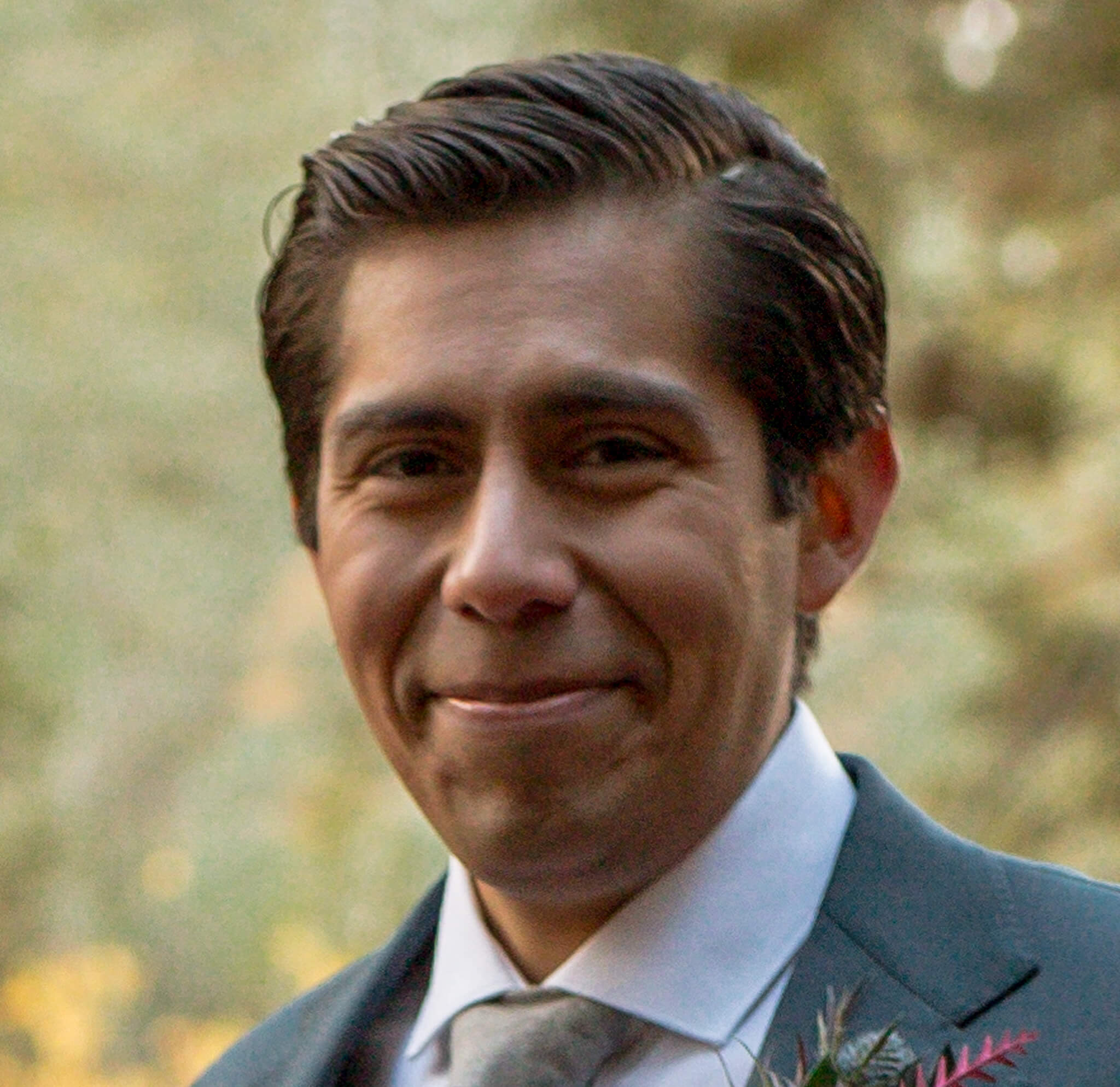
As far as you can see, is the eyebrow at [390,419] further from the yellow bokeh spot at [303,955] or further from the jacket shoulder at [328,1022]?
the yellow bokeh spot at [303,955]

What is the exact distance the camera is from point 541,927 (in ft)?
6.52

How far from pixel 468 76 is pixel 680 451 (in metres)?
0.47

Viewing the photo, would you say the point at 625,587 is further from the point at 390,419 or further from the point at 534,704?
the point at 390,419

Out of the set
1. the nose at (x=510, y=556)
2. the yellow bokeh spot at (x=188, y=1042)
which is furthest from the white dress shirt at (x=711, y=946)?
the yellow bokeh spot at (x=188, y=1042)

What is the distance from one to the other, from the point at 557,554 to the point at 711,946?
1.37ft

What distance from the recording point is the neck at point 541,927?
1.95 m

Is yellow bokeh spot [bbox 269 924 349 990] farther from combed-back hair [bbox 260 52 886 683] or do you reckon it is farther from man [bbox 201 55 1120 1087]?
combed-back hair [bbox 260 52 886 683]

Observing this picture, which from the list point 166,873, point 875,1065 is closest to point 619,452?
point 875,1065

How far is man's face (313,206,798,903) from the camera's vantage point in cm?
Answer: 179

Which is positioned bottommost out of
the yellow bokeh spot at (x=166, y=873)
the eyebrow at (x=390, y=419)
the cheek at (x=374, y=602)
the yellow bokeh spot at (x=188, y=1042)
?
the yellow bokeh spot at (x=188, y=1042)

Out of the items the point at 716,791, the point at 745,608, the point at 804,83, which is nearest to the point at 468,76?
the point at 745,608

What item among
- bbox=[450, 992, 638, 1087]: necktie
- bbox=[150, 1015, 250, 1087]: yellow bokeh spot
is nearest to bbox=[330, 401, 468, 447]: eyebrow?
bbox=[450, 992, 638, 1087]: necktie

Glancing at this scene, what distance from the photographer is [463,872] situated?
2.09 metres

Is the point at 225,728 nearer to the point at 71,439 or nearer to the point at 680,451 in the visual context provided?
the point at 71,439
